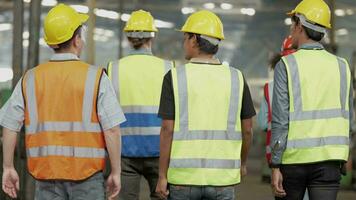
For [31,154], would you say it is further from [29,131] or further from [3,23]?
[3,23]

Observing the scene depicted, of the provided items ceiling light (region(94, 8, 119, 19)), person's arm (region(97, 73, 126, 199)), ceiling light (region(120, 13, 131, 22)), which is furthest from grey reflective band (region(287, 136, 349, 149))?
ceiling light (region(94, 8, 119, 19))

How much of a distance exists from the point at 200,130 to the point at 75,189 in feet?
2.33

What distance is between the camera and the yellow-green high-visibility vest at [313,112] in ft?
14.0

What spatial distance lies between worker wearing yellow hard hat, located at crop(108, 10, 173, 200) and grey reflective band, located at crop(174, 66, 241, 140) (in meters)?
1.13

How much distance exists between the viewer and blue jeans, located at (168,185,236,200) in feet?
13.3

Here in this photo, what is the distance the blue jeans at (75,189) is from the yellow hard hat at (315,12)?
57.5 inches

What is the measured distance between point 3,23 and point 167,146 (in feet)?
40.7

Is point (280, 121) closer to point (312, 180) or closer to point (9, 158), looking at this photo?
point (312, 180)

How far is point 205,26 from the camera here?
166 inches

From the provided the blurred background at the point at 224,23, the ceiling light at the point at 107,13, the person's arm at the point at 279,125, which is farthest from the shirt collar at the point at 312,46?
the ceiling light at the point at 107,13

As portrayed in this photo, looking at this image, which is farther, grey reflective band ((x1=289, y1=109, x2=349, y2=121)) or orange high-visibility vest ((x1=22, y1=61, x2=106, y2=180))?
grey reflective band ((x1=289, y1=109, x2=349, y2=121))

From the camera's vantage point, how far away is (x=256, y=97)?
15.5 m

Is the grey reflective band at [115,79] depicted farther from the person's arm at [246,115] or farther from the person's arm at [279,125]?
the person's arm at [279,125]

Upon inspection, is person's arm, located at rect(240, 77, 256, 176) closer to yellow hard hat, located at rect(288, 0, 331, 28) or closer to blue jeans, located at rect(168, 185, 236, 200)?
blue jeans, located at rect(168, 185, 236, 200)
